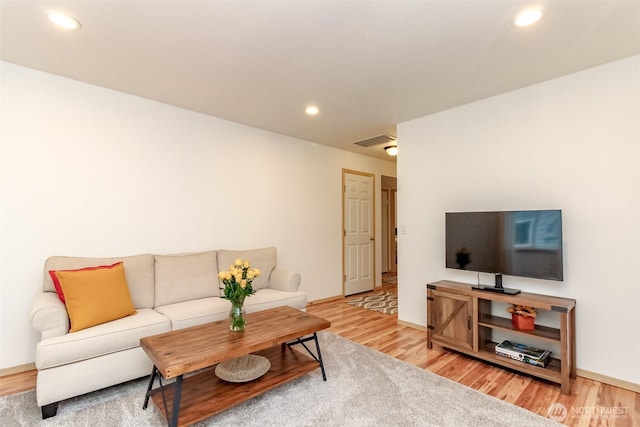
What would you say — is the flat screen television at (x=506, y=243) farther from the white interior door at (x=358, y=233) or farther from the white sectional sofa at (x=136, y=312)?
the white interior door at (x=358, y=233)

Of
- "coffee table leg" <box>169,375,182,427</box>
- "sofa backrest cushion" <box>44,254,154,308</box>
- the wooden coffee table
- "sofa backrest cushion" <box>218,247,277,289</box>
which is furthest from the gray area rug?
"sofa backrest cushion" <box>218,247,277,289</box>

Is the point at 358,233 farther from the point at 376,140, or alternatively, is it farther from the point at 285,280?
the point at 285,280

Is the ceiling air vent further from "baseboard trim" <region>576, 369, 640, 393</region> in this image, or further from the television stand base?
"baseboard trim" <region>576, 369, 640, 393</region>

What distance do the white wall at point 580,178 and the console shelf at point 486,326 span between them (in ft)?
0.75

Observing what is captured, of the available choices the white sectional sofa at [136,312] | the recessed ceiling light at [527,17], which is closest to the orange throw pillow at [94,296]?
the white sectional sofa at [136,312]

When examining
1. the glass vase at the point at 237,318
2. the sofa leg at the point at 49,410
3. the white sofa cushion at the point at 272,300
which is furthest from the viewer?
the white sofa cushion at the point at 272,300

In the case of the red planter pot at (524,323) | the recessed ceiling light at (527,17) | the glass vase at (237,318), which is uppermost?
the recessed ceiling light at (527,17)

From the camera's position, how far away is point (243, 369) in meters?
2.13

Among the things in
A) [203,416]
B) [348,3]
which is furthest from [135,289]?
[348,3]

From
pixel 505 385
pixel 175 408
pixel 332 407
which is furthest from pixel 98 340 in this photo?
pixel 505 385

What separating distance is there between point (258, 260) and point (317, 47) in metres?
2.42

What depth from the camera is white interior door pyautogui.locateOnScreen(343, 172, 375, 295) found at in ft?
16.8

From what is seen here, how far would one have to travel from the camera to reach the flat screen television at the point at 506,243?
246 centimetres

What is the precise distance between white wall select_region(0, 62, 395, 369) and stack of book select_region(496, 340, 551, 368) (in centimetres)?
260
